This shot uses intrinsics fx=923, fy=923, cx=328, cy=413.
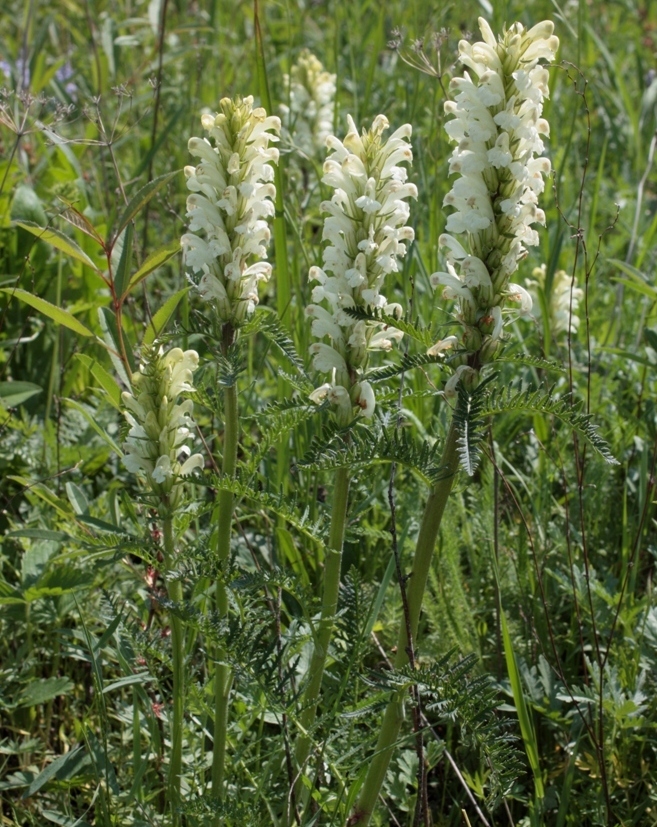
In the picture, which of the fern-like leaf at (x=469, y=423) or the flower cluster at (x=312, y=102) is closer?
the fern-like leaf at (x=469, y=423)

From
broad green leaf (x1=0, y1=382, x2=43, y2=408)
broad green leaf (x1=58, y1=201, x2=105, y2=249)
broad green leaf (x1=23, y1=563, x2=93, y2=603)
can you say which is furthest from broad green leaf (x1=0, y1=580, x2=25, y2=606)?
broad green leaf (x1=58, y1=201, x2=105, y2=249)

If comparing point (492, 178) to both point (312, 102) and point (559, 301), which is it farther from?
point (312, 102)

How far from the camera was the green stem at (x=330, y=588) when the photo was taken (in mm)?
1751

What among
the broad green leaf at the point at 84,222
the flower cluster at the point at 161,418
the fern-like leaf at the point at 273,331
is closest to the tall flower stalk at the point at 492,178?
the fern-like leaf at the point at 273,331

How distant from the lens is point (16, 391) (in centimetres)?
284

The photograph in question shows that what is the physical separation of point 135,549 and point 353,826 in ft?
2.22

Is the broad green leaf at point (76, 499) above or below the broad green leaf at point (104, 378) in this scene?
below

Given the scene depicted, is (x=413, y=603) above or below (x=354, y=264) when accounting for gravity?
below

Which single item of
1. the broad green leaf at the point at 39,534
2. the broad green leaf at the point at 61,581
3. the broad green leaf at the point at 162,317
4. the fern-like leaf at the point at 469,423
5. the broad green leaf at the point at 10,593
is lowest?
the broad green leaf at the point at 10,593

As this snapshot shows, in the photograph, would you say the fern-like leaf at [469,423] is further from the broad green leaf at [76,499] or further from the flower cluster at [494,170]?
the broad green leaf at [76,499]

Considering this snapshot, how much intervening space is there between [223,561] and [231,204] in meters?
0.67

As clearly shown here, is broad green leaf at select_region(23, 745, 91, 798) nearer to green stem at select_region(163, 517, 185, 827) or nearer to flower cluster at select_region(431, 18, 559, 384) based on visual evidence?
green stem at select_region(163, 517, 185, 827)

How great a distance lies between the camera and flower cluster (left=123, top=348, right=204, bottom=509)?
5.68ft

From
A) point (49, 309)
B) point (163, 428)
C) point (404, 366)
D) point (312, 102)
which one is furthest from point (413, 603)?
point (312, 102)
